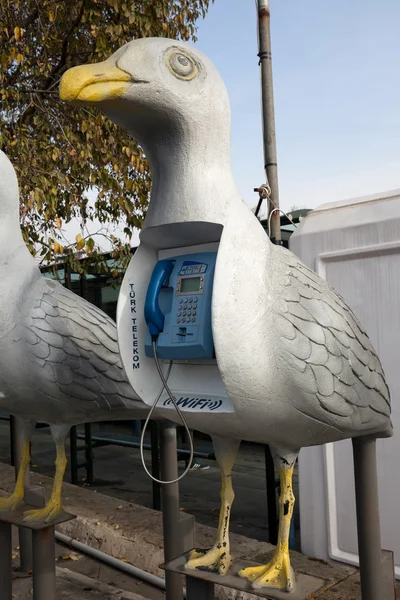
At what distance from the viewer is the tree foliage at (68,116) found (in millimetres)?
4590

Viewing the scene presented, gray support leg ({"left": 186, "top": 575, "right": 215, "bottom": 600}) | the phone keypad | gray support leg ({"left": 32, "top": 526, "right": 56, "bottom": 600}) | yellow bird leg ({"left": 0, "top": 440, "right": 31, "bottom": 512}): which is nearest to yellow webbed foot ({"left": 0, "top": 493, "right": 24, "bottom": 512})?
yellow bird leg ({"left": 0, "top": 440, "right": 31, "bottom": 512})

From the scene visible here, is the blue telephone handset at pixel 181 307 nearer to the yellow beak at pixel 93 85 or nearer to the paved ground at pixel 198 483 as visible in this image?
the yellow beak at pixel 93 85

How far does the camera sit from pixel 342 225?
310 cm

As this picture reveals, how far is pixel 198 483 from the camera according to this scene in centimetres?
580

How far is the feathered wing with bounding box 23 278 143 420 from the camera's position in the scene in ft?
7.70

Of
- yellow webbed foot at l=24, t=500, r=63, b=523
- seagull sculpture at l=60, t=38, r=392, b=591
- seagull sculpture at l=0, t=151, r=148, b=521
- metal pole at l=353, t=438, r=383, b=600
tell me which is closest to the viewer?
seagull sculpture at l=60, t=38, r=392, b=591

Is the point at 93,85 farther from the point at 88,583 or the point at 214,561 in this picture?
the point at 88,583

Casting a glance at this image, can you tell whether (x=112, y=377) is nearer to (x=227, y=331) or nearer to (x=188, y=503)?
(x=227, y=331)

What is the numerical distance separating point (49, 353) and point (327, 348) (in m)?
1.21

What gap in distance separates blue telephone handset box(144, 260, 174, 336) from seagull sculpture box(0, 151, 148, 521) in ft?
2.48

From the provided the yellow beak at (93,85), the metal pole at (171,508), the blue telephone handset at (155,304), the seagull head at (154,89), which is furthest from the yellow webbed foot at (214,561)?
the yellow beak at (93,85)

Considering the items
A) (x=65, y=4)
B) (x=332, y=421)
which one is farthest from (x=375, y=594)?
(x=65, y=4)

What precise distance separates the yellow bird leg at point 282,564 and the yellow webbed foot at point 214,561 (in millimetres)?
67

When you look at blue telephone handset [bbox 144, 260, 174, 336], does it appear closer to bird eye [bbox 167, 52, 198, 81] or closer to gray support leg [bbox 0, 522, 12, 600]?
bird eye [bbox 167, 52, 198, 81]
